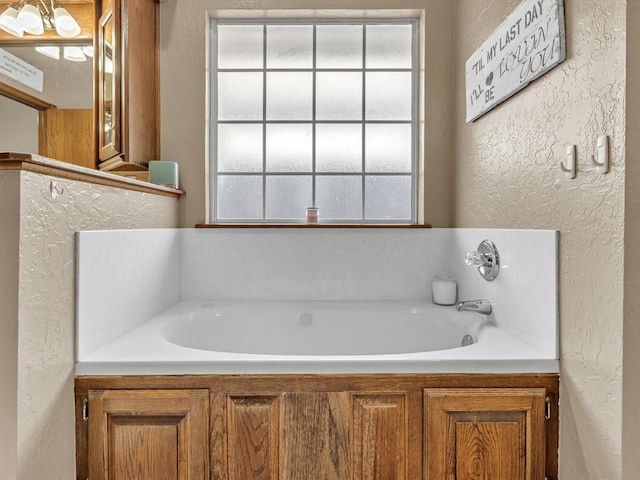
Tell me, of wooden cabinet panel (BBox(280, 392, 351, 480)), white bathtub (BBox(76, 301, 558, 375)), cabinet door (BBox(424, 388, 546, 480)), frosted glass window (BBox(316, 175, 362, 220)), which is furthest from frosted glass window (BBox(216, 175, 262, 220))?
cabinet door (BBox(424, 388, 546, 480))

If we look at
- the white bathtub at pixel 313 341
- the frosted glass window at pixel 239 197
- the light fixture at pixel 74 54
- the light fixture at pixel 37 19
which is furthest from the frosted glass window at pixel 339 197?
the light fixture at pixel 37 19

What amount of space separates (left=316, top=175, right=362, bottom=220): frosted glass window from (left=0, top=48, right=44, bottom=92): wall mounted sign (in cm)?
128

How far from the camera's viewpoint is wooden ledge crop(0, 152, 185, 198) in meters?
0.81

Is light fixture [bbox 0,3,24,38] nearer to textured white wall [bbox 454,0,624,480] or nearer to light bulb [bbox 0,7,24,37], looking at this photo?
Answer: light bulb [bbox 0,7,24,37]

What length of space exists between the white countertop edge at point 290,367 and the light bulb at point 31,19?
1.38 m

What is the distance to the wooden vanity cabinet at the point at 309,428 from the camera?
1001 mm

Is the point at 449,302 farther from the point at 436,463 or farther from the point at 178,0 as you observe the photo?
the point at 178,0

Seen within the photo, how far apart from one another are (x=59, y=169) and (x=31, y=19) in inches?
40.8

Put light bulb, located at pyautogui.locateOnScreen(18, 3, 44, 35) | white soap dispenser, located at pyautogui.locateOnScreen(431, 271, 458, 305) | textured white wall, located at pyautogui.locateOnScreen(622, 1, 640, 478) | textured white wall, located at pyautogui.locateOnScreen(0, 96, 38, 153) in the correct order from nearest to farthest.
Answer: textured white wall, located at pyautogui.locateOnScreen(622, 1, 640, 478) < textured white wall, located at pyautogui.locateOnScreen(0, 96, 38, 153) < light bulb, located at pyautogui.locateOnScreen(18, 3, 44, 35) < white soap dispenser, located at pyautogui.locateOnScreen(431, 271, 458, 305)

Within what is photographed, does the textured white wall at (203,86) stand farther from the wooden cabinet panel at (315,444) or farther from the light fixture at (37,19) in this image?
the wooden cabinet panel at (315,444)

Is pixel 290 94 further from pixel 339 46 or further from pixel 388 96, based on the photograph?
pixel 388 96

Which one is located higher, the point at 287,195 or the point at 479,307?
the point at 287,195

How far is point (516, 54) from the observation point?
123cm

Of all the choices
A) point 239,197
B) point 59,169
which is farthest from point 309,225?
point 59,169
